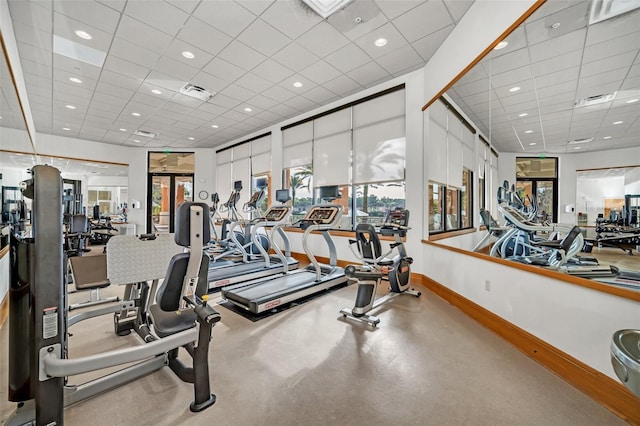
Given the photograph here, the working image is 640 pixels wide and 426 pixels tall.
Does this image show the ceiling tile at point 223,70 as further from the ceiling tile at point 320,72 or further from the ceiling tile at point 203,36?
the ceiling tile at point 320,72

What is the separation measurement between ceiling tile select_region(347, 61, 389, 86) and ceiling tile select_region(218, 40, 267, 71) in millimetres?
1663

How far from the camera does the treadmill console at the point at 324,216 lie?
439cm

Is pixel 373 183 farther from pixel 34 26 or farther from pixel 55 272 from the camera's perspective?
pixel 34 26

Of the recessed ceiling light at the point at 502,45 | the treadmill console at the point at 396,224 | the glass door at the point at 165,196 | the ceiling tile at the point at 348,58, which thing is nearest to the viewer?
the recessed ceiling light at the point at 502,45

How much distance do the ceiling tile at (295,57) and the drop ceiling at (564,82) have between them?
2.49 metres

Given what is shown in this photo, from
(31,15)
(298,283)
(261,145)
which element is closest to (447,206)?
(298,283)

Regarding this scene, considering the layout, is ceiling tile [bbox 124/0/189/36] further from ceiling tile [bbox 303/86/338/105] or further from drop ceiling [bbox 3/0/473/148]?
ceiling tile [bbox 303/86/338/105]

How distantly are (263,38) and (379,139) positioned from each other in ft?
9.10

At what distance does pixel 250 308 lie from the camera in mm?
3439

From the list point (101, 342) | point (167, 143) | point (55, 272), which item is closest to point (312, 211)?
point (101, 342)

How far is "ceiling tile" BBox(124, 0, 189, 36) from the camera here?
3344 mm

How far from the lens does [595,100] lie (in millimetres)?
2160

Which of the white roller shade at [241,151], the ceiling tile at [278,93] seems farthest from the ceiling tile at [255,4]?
the white roller shade at [241,151]

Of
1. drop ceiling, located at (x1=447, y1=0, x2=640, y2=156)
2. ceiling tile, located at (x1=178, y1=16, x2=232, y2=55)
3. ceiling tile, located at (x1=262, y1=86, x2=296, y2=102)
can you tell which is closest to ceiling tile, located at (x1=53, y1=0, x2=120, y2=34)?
ceiling tile, located at (x1=178, y1=16, x2=232, y2=55)
